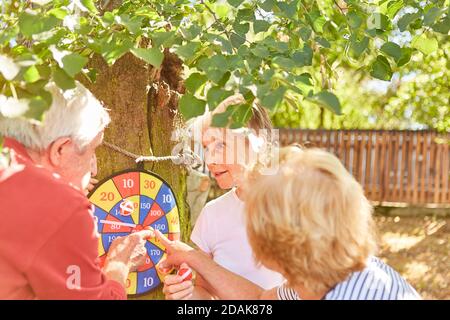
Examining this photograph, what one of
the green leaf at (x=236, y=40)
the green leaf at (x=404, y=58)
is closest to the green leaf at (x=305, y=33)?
the green leaf at (x=236, y=40)

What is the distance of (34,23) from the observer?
5.82 feet

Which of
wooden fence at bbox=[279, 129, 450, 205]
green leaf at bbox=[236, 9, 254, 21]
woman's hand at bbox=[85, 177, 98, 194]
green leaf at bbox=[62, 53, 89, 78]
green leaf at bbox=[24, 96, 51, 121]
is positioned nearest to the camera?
green leaf at bbox=[24, 96, 51, 121]

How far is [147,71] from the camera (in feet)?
8.45

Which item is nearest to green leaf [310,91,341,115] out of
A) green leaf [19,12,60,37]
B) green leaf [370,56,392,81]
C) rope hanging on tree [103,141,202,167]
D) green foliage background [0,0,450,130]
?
green foliage background [0,0,450,130]

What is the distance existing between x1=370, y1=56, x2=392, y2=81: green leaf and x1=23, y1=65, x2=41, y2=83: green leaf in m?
1.24

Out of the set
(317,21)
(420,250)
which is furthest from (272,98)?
(420,250)

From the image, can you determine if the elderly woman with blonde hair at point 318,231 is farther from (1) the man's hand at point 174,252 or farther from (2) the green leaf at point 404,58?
(2) the green leaf at point 404,58

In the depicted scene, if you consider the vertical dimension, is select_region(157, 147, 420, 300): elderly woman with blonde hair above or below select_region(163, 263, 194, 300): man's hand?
above

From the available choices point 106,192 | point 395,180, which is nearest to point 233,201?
point 106,192

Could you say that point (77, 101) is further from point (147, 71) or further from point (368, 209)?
point (368, 209)

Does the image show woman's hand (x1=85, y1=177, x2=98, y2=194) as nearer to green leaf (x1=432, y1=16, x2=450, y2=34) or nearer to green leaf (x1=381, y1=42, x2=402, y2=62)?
green leaf (x1=381, y1=42, x2=402, y2=62)

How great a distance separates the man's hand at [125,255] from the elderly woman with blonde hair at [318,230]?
498 mm

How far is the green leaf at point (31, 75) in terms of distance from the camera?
1619 mm

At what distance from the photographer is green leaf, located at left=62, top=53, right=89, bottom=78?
1.65 meters
